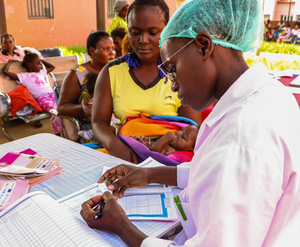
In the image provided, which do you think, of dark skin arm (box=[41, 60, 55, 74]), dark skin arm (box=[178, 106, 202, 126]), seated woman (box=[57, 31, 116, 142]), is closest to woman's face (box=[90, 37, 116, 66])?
seated woman (box=[57, 31, 116, 142])

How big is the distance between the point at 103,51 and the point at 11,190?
2232 millimetres

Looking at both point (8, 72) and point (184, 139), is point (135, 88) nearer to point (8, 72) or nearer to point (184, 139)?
point (184, 139)

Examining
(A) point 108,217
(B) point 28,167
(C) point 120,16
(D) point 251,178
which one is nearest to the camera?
(D) point 251,178

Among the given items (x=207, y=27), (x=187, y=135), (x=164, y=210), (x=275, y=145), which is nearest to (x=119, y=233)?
(x=164, y=210)

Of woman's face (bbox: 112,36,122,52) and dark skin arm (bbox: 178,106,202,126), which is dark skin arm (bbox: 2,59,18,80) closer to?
woman's face (bbox: 112,36,122,52)

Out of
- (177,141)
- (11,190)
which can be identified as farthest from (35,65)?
(11,190)

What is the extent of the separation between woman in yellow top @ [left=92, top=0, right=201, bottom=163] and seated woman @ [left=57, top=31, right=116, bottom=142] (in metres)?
0.61

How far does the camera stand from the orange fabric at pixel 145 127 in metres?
1.98

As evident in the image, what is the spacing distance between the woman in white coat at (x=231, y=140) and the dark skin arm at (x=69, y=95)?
1874mm

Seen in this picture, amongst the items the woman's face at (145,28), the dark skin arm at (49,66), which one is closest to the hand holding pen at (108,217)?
the woman's face at (145,28)

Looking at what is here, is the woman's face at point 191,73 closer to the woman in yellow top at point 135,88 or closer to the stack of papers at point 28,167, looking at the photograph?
the stack of papers at point 28,167

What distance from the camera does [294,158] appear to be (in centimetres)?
70

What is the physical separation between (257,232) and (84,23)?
1077 cm

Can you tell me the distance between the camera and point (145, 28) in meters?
1.97
